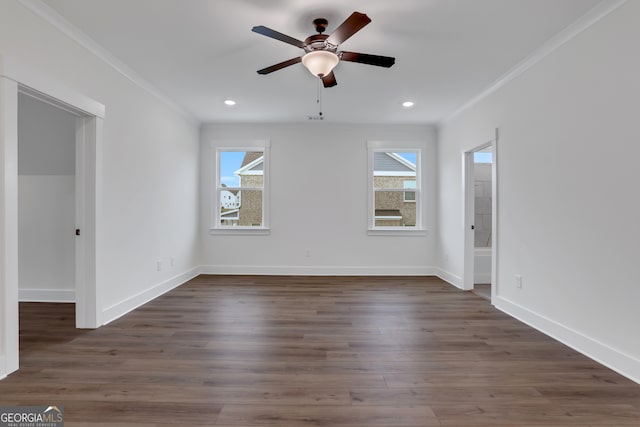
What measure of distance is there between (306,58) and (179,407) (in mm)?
2477

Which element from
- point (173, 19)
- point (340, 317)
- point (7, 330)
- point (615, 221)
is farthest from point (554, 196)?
point (7, 330)

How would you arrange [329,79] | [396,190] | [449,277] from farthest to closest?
1. [396,190]
2. [449,277]
3. [329,79]

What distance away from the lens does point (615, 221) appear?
226 cm

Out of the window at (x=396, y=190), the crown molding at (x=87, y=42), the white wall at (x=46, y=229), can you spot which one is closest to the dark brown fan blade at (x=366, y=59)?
the crown molding at (x=87, y=42)

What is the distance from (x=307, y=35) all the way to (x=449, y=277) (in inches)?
A: 155

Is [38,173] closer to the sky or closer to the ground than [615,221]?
closer to the sky

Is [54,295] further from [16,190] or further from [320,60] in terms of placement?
[320,60]

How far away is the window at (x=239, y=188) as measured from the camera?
5.62 meters

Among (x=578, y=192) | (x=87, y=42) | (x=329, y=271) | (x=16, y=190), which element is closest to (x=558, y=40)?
(x=578, y=192)

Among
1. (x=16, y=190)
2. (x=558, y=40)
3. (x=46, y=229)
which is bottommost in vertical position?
(x=46, y=229)

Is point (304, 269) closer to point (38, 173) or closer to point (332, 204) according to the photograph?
point (332, 204)

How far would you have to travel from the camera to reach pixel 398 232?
5.53 metres

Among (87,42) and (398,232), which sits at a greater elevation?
(87,42)

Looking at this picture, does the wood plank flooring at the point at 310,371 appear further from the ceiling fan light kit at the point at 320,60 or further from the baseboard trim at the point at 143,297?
the ceiling fan light kit at the point at 320,60
